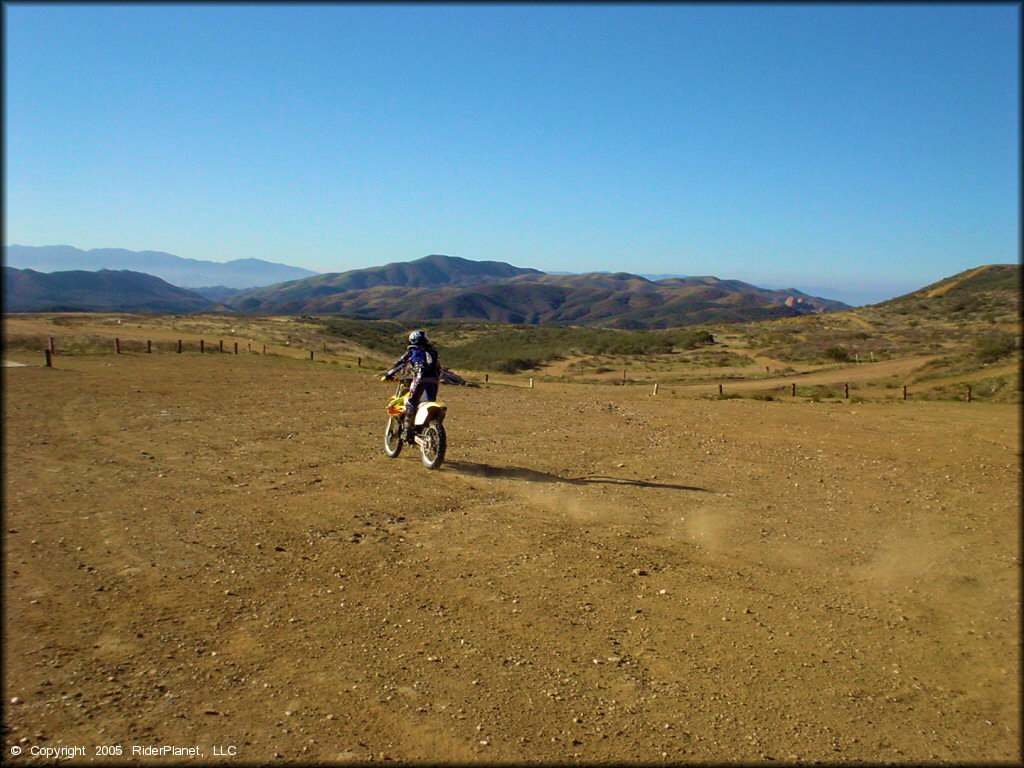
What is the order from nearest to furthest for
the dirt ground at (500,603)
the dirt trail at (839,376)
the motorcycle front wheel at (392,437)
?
the dirt ground at (500,603) → the motorcycle front wheel at (392,437) → the dirt trail at (839,376)

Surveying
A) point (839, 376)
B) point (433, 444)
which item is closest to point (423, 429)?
point (433, 444)

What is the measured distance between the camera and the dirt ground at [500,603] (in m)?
3.80

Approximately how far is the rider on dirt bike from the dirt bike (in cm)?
11

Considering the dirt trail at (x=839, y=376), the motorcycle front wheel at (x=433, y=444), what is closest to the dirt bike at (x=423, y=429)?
the motorcycle front wheel at (x=433, y=444)

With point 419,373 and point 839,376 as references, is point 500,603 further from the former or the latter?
point 839,376

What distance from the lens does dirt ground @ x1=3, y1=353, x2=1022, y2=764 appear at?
3.80 metres

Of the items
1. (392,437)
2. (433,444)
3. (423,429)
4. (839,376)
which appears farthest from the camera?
(839,376)

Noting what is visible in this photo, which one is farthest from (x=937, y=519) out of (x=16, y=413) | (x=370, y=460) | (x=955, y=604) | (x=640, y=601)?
(x=16, y=413)

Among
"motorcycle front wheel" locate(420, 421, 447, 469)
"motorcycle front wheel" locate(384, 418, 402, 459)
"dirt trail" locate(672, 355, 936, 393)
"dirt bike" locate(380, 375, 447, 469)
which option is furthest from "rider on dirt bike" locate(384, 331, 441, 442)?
"dirt trail" locate(672, 355, 936, 393)

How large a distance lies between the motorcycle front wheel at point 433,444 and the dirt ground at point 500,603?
0.29 metres

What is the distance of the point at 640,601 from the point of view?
5656 millimetres

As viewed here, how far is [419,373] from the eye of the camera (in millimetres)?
10164

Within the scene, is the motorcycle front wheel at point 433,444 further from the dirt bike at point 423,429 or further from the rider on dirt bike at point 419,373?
the rider on dirt bike at point 419,373

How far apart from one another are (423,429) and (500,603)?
16.0 feet
